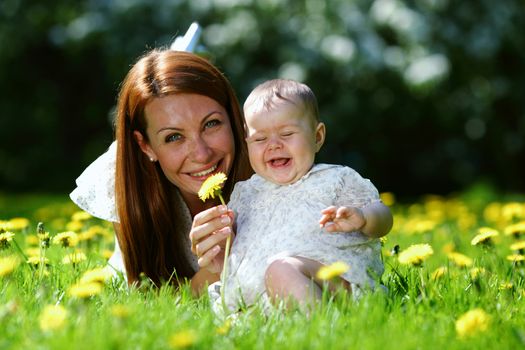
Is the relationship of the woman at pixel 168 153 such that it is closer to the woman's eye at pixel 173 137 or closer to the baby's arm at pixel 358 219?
the woman's eye at pixel 173 137

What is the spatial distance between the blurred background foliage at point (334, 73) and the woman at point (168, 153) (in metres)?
4.27

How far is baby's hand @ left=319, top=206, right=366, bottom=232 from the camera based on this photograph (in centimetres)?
196

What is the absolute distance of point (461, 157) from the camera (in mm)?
8383

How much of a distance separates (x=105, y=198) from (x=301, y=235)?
1.21m

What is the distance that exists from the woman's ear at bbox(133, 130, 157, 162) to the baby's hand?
3.39 feet

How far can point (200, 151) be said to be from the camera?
264 centimetres

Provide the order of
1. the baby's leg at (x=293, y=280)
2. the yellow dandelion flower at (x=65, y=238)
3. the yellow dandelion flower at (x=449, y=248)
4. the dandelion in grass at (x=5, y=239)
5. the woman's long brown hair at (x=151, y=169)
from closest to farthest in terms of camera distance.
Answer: the baby's leg at (x=293, y=280)
the dandelion in grass at (x=5, y=239)
the yellow dandelion flower at (x=65, y=238)
the woman's long brown hair at (x=151, y=169)
the yellow dandelion flower at (x=449, y=248)

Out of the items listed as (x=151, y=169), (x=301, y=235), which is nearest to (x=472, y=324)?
(x=301, y=235)

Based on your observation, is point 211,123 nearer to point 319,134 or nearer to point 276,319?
point 319,134

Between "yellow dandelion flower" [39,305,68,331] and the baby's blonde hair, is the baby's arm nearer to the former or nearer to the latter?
the baby's blonde hair

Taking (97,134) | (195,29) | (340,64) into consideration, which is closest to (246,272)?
(195,29)

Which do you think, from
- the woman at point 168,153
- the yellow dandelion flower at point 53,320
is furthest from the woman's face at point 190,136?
the yellow dandelion flower at point 53,320

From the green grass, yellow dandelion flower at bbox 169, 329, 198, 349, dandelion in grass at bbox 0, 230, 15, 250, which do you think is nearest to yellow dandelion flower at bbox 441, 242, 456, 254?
the green grass

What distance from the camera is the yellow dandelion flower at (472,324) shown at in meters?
1.67
